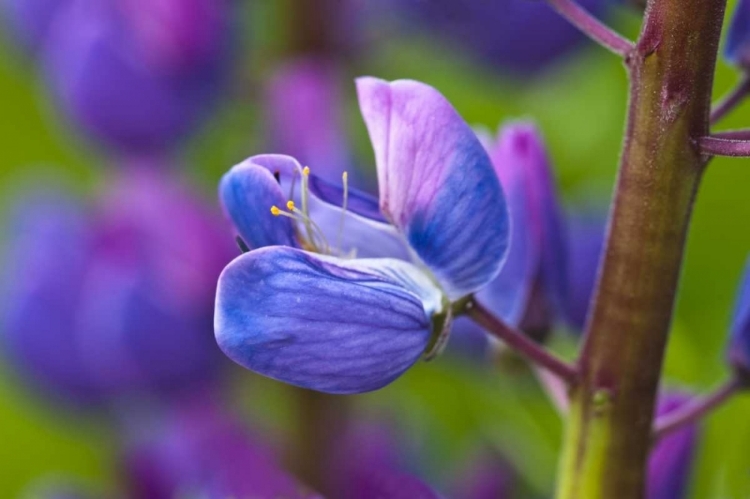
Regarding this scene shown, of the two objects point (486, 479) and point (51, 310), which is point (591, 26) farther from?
point (51, 310)

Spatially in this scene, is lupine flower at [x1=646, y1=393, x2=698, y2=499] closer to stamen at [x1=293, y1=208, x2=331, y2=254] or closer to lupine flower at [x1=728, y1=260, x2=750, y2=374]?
lupine flower at [x1=728, y1=260, x2=750, y2=374]

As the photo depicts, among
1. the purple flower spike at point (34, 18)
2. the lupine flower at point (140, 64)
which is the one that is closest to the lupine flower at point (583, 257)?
the lupine flower at point (140, 64)

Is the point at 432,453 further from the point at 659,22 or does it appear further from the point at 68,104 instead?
the point at 659,22

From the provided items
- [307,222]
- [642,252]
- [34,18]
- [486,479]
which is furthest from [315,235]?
[34,18]

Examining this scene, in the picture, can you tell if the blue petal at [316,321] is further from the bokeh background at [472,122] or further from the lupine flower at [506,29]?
the lupine flower at [506,29]

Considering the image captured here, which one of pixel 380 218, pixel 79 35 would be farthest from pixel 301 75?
pixel 380 218
